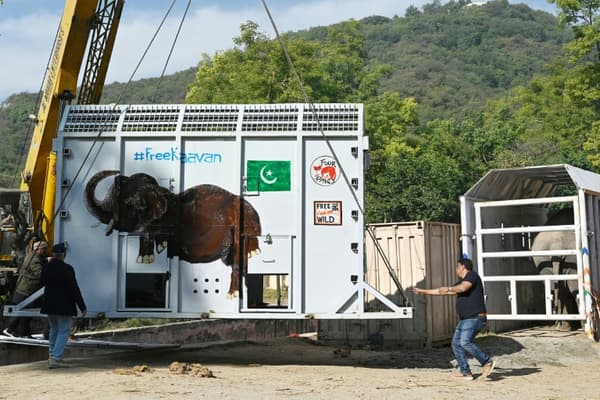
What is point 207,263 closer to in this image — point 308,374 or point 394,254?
point 308,374

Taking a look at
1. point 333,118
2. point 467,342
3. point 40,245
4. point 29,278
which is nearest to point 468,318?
point 467,342

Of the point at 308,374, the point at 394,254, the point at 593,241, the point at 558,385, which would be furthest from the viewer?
the point at 394,254

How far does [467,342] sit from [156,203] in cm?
484

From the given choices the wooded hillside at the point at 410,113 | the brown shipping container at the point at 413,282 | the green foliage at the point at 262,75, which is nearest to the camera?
the brown shipping container at the point at 413,282

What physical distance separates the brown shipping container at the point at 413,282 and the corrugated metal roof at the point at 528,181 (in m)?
1.21

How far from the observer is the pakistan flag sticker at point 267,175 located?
36.5 feet

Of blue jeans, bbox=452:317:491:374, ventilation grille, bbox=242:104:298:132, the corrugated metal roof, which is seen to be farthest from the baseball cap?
the corrugated metal roof

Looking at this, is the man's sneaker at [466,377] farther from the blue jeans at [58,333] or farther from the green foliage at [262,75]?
the green foliage at [262,75]

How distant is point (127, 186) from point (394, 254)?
5.82 m

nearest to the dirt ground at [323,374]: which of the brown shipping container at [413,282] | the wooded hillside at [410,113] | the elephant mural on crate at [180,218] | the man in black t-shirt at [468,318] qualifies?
the man in black t-shirt at [468,318]

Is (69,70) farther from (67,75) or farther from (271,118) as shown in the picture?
(271,118)

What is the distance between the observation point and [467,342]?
10.3 m

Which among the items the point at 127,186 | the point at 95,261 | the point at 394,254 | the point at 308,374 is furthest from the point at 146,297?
the point at 394,254

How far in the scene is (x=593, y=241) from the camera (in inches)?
528
